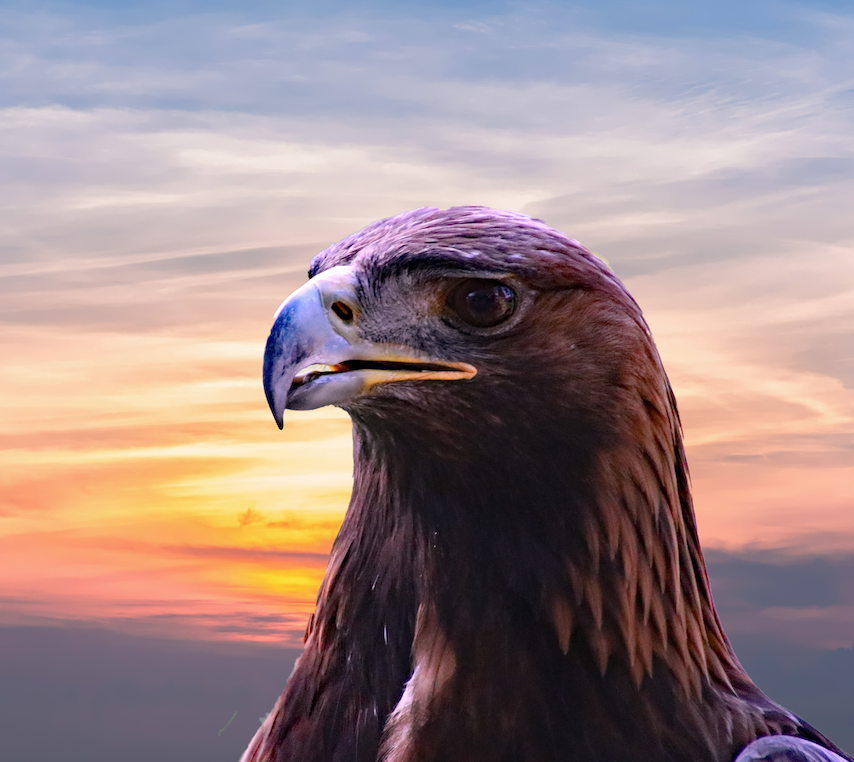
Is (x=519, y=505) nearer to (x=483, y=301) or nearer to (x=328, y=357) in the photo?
(x=483, y=301)

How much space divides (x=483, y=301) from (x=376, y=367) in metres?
0.43

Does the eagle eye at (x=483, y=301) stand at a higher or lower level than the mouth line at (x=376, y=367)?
higher

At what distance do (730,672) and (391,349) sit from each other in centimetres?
182

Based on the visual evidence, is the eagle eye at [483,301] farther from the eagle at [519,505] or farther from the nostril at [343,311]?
the nostril at [343,311]

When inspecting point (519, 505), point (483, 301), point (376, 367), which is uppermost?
point (483, 301)

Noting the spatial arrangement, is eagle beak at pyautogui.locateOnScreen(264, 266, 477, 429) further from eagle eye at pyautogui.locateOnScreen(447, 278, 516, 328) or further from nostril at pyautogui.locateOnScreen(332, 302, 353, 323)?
eagle eye at pyautogui.locateOnScreen(447, 278, 516, 328)

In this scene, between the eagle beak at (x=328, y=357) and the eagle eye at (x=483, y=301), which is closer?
the eagle beak at (x=328, y=357)

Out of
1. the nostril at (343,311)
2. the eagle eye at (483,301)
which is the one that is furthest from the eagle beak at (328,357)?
the eagle eye at (483,301)

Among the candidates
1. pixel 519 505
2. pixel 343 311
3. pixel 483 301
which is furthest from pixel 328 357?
pixel 519 505

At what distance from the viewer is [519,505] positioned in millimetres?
3623

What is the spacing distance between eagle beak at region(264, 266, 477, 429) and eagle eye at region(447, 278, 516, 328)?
6.8 inches

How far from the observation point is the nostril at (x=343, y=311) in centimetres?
353

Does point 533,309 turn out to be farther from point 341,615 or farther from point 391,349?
point 341,615

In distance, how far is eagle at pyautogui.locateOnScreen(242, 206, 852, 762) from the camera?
11.7ft
